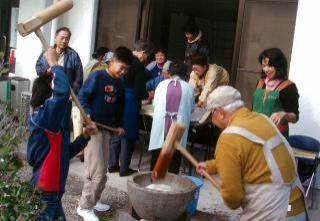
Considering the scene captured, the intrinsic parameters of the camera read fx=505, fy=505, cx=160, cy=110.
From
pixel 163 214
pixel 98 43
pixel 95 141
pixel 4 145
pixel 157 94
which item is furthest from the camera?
pixel 98 43

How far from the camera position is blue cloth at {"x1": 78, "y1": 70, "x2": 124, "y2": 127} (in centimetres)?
503

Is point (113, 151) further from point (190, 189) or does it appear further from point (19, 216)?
point (19, 216)

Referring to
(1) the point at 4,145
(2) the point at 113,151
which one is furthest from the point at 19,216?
(2) the point at 113,151

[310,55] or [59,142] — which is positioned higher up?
[310,55]

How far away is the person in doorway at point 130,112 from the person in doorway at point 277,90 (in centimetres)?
179

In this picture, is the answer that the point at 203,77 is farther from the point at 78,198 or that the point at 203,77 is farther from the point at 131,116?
the point at 78,198

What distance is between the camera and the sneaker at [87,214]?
5.14m

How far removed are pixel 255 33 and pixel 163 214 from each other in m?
3.87

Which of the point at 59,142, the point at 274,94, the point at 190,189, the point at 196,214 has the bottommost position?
the point at 196,214

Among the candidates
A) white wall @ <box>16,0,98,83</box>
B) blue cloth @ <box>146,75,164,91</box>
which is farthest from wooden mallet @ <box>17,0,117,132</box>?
white wall @ <box>16,0,98,83</box>

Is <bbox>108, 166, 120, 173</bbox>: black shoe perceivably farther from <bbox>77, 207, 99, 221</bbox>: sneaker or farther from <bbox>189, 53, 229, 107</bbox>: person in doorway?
<bbox>77, 207, 99, 221</bbox>: sneaker

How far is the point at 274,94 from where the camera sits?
5.20 meters

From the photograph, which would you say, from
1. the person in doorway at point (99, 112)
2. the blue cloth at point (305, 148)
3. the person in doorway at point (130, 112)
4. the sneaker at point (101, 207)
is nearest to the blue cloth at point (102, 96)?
the person in doorway at point (99, 112)

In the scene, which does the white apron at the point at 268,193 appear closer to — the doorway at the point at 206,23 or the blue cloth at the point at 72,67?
the blue cloth at the point at 72,67
